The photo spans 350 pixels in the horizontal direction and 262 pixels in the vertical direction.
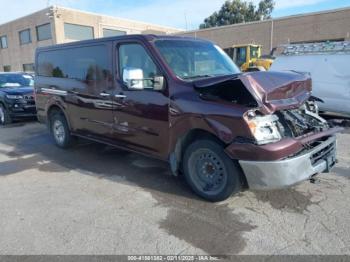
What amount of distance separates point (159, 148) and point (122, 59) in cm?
157

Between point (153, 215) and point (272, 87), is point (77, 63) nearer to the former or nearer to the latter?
point (153, 215)

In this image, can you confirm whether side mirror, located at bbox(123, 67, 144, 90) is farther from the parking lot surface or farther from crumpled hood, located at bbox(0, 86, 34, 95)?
crumpled hood, located at bbox(0, 86, 34, 95)

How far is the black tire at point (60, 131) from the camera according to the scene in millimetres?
6673

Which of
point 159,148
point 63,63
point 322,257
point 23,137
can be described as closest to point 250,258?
point 322,257

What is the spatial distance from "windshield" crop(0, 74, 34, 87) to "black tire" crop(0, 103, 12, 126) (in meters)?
1.05

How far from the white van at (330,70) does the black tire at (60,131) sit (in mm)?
6270

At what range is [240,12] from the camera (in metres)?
49.9

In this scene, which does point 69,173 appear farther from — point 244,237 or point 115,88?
point 244,237

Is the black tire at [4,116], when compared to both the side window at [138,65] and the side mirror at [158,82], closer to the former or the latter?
the side window at [138,65]

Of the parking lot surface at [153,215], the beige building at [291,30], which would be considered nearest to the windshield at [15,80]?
the parking lot surface at [153,215]

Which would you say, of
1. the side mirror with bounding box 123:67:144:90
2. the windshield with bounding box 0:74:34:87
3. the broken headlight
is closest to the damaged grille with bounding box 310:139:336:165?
the broken headlight

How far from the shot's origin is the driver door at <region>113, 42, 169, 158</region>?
14.2ft

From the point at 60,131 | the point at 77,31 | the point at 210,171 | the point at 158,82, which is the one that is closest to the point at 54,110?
the point at 60,131

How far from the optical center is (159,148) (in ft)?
14.7
